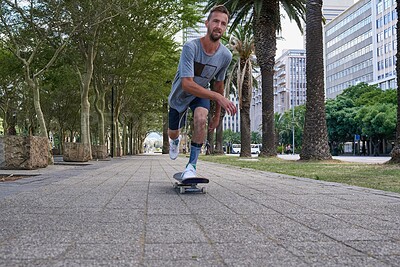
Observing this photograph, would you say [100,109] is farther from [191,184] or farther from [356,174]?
[191,184]

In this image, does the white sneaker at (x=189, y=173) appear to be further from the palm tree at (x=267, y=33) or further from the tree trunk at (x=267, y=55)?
the tree trunk at (x=267, y=55)

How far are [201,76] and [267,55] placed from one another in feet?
63.4

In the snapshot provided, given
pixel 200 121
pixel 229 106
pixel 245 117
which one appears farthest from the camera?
pixel 245 117

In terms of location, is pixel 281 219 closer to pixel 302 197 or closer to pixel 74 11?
pixel 302 197

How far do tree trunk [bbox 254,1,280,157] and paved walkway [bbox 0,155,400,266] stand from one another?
768 inches

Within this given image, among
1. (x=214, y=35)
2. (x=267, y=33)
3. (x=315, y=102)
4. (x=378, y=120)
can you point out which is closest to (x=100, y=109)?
(x=267, y=33)

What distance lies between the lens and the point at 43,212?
4164 millimetres

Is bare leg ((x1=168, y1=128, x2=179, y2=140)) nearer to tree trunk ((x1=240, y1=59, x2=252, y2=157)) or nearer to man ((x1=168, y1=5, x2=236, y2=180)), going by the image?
man ((x1=168, y1=5, x2=236, y2=180))

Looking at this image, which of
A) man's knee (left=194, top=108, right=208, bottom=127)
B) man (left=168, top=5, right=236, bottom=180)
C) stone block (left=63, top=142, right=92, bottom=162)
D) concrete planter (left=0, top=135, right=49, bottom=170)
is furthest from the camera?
stone block (left=63, top=142, right=92, bottom=162)

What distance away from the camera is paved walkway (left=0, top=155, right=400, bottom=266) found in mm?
2531

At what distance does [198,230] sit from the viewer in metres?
3.35

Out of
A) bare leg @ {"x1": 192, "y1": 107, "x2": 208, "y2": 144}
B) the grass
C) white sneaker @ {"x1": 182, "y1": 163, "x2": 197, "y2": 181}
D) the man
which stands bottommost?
the grass

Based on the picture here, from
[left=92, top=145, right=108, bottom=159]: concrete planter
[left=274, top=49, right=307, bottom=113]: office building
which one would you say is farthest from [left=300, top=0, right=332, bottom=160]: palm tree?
[left=274, top=49, right=307, bottom=113]: office building

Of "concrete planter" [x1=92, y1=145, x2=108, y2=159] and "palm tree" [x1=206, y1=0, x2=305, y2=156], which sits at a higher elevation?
"palm tree" [x1=206, y1=0, x2=305, y2=156]
